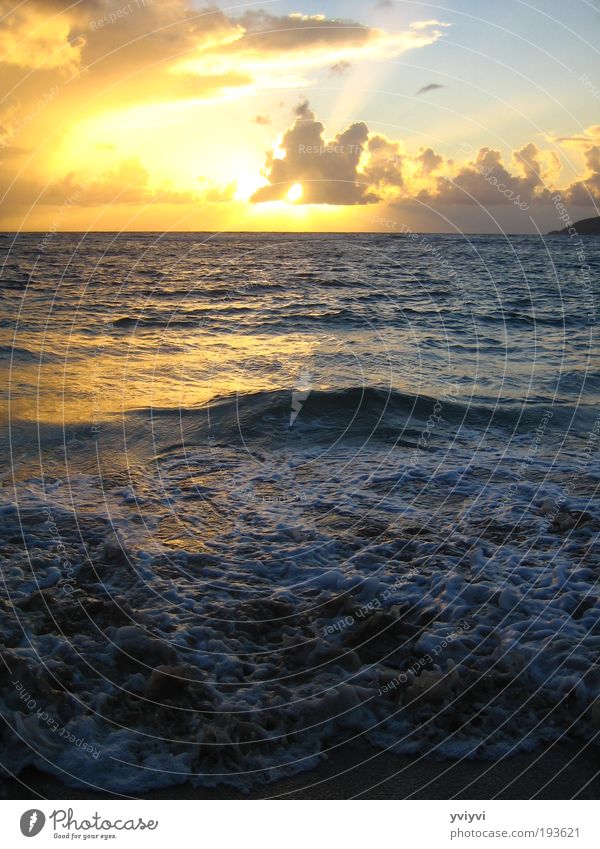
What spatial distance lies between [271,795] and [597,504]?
25.2 ft

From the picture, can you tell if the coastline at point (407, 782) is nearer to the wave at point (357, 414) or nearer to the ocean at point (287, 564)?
the ocean at point (287, 564)

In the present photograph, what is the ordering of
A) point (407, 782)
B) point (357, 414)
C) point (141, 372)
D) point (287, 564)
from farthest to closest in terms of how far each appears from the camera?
1. point (141, 372)
2. point (357, 414)
3. point (287, 564)
4. point (407, 782)

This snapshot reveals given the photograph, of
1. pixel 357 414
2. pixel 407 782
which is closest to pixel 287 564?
pixel 407 782

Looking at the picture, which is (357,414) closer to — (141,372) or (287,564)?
(141,372)

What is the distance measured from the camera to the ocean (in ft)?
19.9

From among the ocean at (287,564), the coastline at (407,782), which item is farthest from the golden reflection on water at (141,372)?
the coastline at (407,782)

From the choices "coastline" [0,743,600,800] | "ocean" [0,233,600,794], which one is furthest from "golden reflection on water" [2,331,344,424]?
"coastline" [0,743,600,800]

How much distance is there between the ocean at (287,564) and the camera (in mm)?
6062

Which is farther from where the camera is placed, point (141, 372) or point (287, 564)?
point (141, 372)

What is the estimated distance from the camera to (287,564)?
29.2 feet

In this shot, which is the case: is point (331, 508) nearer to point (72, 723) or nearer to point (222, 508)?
point (222, 508)

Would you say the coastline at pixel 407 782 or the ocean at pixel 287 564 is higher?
the ocean at pixel 287 564

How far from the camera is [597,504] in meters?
11.0

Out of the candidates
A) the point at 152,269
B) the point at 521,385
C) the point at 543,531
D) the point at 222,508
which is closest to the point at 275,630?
the point at 222,508
